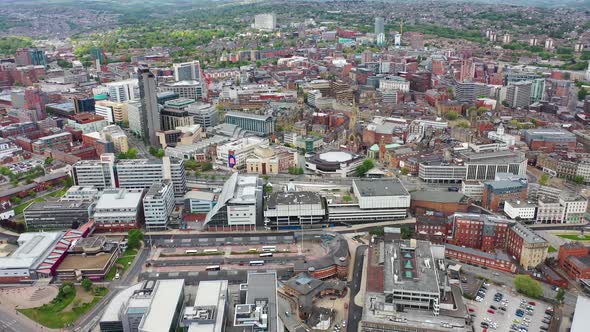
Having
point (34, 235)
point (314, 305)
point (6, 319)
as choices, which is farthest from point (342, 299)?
point (34, 235)

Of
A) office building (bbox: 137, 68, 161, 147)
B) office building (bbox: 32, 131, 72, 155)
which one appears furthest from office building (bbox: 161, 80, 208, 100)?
office building (bbox: 32, 131, 72, 155)

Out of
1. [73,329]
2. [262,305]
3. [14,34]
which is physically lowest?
[73,329]

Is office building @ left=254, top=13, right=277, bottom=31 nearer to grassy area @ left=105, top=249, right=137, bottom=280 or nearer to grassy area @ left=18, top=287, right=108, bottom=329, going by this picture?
grassy area @ left=105, top=249, right=137, bottom=280

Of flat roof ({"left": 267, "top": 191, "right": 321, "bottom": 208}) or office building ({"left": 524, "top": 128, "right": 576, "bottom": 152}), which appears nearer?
flat roof ({"left": 267, "top": 191, "right": 321, "bottom": 208})

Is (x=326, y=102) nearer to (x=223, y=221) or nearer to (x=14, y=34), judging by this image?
(x=223, y=221)

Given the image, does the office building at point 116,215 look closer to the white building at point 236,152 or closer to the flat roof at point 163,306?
the flat roof at point 163,306

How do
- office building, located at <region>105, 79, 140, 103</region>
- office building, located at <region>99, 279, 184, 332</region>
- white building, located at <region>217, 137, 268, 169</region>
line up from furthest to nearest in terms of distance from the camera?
office building, located at <region>105, 79, 140, 103</region> < white building, located at <region>217, 137, 268, 169</region> < office building, located at <region>99, 279, 184, 332</region>
